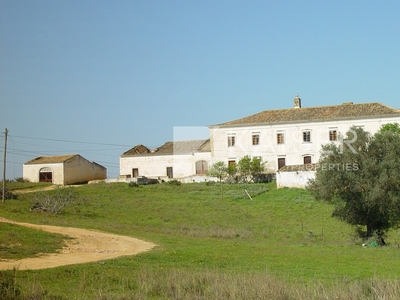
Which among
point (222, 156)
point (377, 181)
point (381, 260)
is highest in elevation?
point (222, 156)

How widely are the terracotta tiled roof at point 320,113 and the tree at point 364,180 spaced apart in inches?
1126

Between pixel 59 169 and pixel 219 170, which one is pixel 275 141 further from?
pixel 59 169

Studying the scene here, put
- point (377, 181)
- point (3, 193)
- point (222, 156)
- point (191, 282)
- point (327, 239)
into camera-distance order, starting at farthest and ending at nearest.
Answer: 1. point (222, 156)
2. point (3, 193)
3. point (327, 239)
4. point (377, 181)
5. point (191, 282)

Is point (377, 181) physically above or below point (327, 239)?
above

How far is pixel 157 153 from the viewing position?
66.2 m

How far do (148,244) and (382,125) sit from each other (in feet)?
124

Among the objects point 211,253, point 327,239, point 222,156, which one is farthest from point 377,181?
point 222,156

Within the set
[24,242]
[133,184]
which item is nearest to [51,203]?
[24,242]

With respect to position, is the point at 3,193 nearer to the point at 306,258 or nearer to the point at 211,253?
the point at 211,253

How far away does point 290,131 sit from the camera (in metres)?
60.7

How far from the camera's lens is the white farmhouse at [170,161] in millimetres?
64312

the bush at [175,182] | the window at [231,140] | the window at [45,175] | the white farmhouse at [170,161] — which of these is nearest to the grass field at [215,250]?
the bush at [175,182]

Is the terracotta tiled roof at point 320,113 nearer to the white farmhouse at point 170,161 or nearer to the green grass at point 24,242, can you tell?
the white farmhouse at point 170,161

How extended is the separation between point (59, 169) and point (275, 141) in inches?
928
